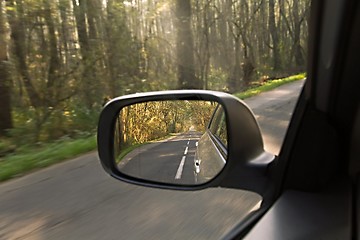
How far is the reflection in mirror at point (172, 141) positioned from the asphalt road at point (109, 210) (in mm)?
1073

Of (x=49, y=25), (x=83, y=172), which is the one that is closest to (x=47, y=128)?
(x=49, y=25)

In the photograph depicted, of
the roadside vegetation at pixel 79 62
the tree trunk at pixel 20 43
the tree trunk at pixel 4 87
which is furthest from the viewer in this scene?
the tree trunk at pixel 20 43

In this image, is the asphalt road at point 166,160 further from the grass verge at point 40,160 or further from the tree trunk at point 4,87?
the tree trunk at point 4,87

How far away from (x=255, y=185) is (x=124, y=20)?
12.9 m

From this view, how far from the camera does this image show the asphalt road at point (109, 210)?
3.24 meters

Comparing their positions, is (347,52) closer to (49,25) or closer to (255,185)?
(255,185)

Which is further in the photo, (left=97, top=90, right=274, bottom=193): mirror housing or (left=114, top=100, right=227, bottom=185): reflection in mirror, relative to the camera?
(left=114, top=100, right=227, bottom=185): reflection in mirror

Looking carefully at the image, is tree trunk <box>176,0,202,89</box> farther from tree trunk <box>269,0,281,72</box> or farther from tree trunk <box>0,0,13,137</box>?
tree trunk <box>0,0,13,137</box>

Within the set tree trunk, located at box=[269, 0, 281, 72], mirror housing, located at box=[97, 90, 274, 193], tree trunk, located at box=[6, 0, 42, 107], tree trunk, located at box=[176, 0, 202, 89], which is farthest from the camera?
tree trunk, located at box=[269, 0, 281, 72]

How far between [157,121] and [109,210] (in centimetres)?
214

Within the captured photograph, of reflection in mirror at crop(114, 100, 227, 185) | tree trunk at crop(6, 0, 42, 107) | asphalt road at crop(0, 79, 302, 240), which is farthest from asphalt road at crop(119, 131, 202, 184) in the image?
tree trunk at crop(6, 0, 42, 107)

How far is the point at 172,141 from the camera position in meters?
1.76

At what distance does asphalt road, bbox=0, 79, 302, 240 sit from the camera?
3.24 m

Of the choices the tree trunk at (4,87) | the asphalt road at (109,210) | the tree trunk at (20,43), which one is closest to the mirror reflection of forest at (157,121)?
the asphalt road at (109,210)
